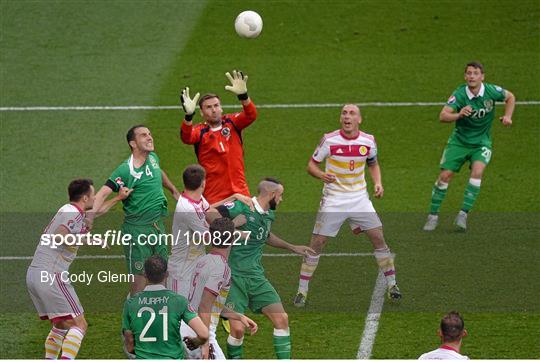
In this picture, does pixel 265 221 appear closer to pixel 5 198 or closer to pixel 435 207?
pixel 435 207

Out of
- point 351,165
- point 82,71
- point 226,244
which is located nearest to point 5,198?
point 82,71

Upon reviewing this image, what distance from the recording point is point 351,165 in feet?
43.2

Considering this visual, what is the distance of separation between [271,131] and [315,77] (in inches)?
80.4

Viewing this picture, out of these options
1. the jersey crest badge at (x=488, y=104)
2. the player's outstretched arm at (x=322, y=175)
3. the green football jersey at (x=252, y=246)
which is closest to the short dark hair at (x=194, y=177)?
the green football jersey at (x=252, y=246)

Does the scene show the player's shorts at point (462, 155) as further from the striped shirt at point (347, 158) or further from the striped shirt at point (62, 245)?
the striped shirt at point (62, 245)

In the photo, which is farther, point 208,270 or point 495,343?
point 495,343

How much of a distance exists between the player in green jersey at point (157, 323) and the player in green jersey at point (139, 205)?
2630mm

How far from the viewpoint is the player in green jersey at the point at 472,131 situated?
15.3 metres

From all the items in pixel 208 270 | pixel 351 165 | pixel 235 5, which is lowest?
pixel 208 270

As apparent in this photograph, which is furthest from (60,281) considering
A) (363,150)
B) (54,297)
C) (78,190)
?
(363,150)

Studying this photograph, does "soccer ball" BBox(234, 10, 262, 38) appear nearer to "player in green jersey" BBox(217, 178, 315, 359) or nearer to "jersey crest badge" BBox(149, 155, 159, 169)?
"jersey crest badge" BBox(149, 155, 159, 169)

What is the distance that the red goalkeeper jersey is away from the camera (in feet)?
43.3

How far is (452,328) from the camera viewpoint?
8953mm

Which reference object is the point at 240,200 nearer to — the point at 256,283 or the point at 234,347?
the point at 256,283
